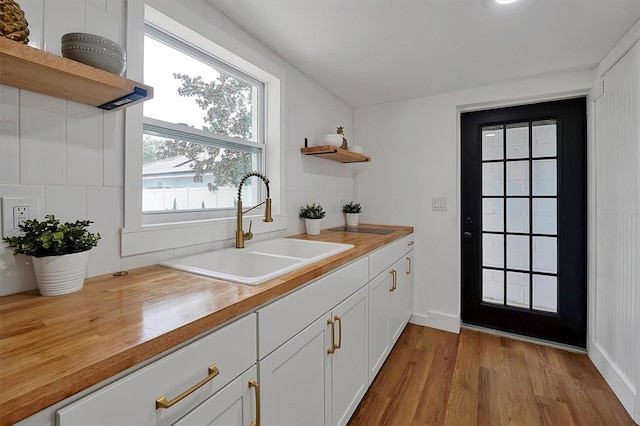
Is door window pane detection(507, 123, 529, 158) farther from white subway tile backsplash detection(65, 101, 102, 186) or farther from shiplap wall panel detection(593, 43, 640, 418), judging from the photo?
white subway tile backsplash detection(65, 101, 102, 186)

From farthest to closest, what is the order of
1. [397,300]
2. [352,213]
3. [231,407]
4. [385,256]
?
[352,213], [397,300], [385,256], [231,407]

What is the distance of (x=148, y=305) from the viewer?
2.74ft

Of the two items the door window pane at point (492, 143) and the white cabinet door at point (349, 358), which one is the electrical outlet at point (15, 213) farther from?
the door window pane at point (492, 143)

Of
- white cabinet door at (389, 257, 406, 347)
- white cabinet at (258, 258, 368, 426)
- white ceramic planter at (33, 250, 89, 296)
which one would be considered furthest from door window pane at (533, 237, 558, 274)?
white ceramic planter at (33, 250, 89, 296)

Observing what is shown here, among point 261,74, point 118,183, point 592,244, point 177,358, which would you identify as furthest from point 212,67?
point 592,244

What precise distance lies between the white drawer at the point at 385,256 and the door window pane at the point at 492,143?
→ 111cm

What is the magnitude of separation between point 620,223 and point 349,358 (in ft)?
6.07

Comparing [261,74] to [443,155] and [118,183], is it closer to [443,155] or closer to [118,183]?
[118,183]

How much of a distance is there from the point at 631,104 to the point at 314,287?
206cm

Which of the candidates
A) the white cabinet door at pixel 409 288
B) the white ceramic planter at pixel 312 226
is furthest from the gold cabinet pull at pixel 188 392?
the white cabinet door at pixel 409 288

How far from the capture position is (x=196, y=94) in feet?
5.41

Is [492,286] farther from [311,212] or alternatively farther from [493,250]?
[311,212]

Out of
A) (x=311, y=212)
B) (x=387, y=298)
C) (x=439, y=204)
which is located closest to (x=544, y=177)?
(x=439, y=204)

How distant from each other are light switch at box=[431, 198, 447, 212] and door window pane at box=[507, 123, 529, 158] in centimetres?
66
